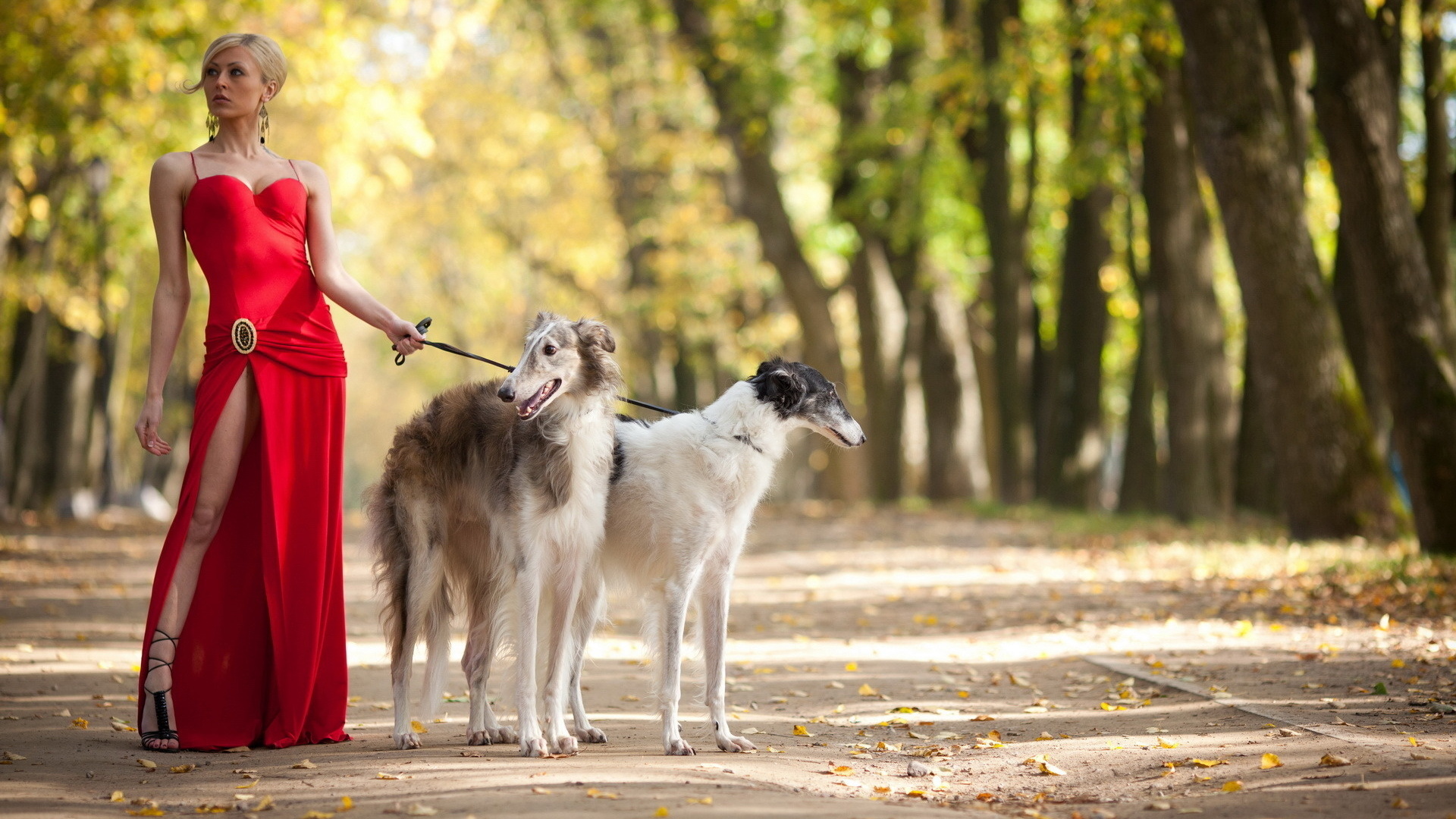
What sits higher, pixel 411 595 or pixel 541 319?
pixel 541 319

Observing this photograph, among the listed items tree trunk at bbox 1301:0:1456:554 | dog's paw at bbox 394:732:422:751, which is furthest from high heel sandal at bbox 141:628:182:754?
tree trunk at bbox 1301:0:1456:554

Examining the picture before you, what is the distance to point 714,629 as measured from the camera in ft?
20.9

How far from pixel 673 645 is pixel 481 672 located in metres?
1.03

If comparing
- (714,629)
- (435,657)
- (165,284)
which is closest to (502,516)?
(435,657)

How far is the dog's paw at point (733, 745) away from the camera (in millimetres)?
6176

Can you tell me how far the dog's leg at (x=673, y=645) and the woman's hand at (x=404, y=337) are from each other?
63.2 inches

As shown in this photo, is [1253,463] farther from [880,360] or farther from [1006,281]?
[880,360]

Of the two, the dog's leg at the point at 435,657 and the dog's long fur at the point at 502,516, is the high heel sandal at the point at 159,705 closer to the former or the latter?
the dog's long fur at the point at 502,516

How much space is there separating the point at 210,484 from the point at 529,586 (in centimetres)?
158

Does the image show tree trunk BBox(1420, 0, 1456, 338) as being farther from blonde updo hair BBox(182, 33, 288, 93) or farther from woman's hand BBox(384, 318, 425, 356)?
blonde updo hair BBox(182, 33, 288, 93)

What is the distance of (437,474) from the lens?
6.49 m

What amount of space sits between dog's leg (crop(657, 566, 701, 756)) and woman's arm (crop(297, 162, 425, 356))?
1669 millimetres

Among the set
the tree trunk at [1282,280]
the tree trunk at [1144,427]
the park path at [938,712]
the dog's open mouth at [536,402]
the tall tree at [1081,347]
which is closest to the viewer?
the park path at [938,712]

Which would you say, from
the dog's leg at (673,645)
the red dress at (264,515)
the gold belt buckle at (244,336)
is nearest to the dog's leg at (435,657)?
the red dress at (264,515)
